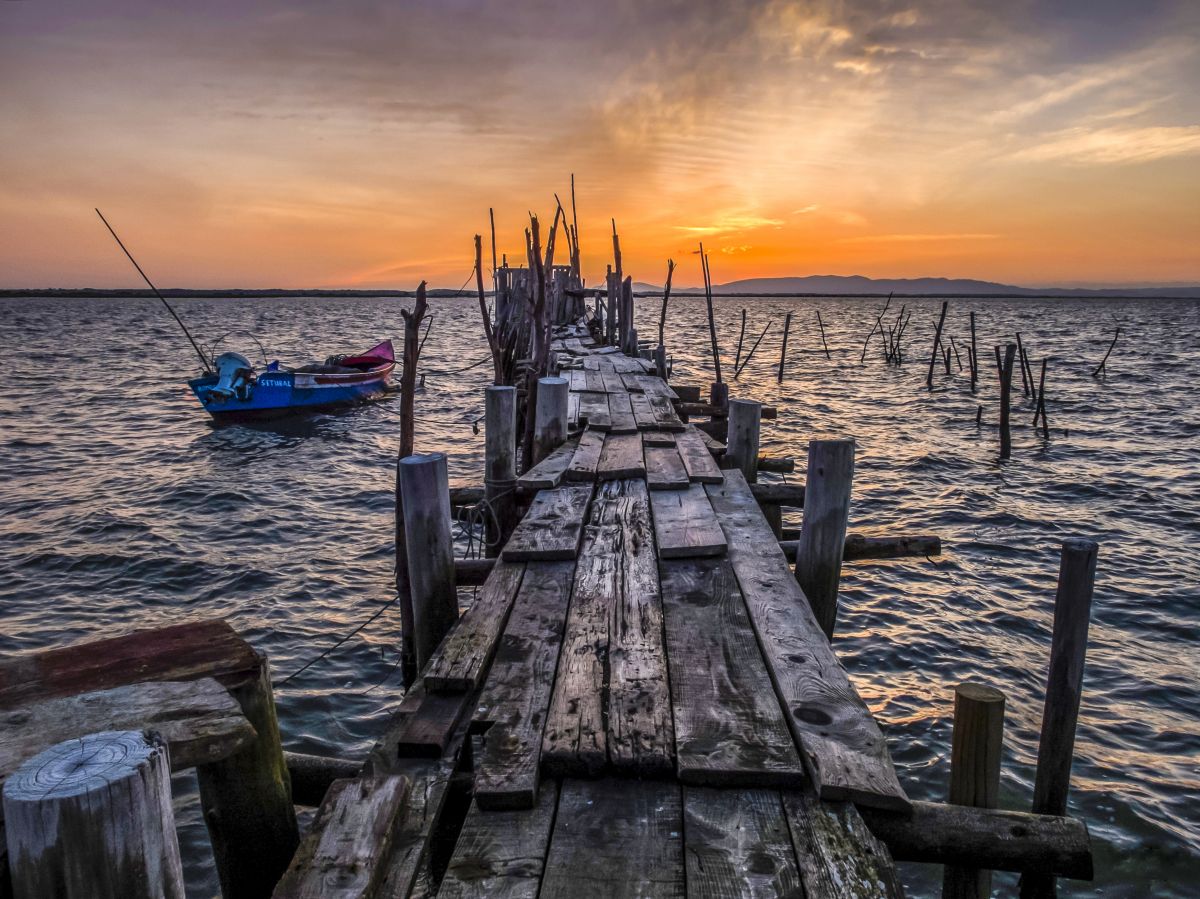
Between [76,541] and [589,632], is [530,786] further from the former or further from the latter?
[76,541]

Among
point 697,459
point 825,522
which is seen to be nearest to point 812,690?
point 825,522

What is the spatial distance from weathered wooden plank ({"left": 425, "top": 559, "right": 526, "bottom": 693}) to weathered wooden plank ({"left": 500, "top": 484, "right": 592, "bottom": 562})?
21 centimetres

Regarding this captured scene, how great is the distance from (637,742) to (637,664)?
60cm

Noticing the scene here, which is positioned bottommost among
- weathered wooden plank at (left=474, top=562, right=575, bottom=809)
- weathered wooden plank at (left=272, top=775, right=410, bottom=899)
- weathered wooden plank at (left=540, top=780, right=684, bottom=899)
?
weathered wooden plank at (left=540, top=780, right=684, bottom=899)

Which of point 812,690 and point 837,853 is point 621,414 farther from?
point 837,853

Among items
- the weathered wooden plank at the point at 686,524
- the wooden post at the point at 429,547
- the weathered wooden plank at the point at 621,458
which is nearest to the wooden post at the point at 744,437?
the weathered wooden plank at the point at 621,458

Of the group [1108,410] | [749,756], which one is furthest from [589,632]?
[1108,410]

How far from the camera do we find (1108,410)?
2300 centimetres

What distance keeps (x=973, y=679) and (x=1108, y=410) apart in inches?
799

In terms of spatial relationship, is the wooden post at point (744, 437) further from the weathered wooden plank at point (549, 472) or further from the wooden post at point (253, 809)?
the wooden post at point (253, 809)

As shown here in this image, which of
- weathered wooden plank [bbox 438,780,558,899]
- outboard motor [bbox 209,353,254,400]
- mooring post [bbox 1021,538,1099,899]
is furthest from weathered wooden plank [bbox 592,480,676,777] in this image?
outboard motor [bbox 209,353,254,400]

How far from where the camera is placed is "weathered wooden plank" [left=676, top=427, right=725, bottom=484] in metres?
5.99

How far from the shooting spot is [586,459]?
6539mm

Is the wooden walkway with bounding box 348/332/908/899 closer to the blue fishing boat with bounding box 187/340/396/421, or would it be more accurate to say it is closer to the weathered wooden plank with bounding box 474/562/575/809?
the weathered wooden plank with bounding box 474/562/575/809
